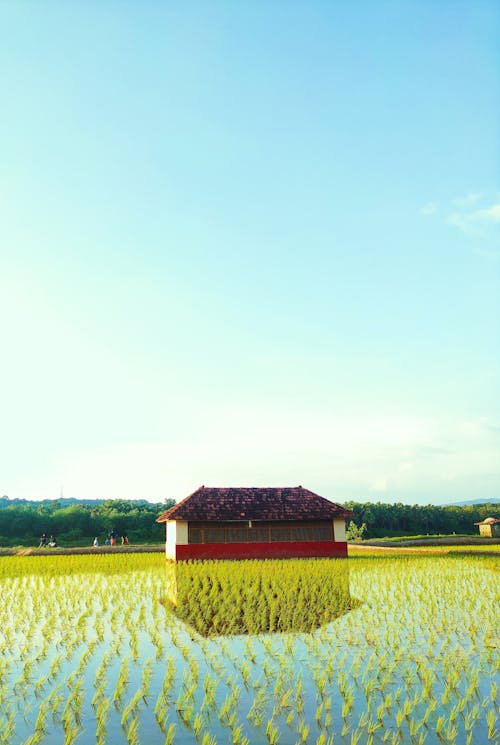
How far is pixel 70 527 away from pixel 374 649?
4541cm

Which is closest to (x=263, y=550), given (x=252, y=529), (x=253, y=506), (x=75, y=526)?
(x=252, y=529)

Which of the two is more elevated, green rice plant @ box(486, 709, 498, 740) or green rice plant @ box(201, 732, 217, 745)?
green rice plant @ box(201, 732, 217, 745)

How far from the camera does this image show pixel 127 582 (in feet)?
64.0

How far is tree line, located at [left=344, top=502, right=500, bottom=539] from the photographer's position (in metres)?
62.3

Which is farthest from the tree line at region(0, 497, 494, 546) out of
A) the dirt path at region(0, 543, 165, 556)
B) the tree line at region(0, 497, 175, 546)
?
the dirt path at region(0, 543, 165, 556)

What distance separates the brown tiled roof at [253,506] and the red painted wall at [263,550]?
3.71 feet

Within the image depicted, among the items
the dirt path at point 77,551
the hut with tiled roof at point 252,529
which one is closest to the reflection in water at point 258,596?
the hut with tiled roof at point 252,529

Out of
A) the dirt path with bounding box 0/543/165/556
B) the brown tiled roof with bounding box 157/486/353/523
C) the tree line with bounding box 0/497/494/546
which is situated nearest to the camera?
the brown tiled roof with bounding box 157/486/353/523

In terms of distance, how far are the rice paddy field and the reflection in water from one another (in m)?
0.07

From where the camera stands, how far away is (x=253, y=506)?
28047mm

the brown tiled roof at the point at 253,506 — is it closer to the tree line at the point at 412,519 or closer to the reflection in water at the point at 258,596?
the reflection in water at the point at 258,596

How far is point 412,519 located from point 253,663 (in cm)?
5821

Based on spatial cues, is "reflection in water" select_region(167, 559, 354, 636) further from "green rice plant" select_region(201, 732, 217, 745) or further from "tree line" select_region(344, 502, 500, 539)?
"tree line" select_region(344, 502, 500, 539)

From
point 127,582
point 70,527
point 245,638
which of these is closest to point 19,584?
point 127,582
